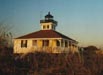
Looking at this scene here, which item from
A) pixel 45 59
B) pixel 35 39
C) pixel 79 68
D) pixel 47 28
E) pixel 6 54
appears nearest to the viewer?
pixel 6 54

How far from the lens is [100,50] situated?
17.6 m

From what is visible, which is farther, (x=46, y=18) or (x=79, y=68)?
(x=46, y=18)

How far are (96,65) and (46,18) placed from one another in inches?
898

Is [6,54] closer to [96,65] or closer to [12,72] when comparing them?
[12,72]

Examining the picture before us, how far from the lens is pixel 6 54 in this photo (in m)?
14.6

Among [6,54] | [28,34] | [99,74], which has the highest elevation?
[28,34]

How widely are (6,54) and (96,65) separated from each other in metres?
4.74

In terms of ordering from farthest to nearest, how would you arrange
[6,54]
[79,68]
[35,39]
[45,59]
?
[35,39] < [45,59] < [79,68] < [6,54]

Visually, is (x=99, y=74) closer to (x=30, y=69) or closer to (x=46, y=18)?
(x=30, y=69)

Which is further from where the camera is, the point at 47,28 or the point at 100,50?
the point at 47,28

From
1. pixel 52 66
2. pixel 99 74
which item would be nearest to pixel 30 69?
pixel 52 66

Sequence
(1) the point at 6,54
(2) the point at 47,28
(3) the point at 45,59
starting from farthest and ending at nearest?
(2) the point at 47,28 → (3) the point at 45,59 → (1) the point at 6,54

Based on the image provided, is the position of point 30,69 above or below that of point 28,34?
below

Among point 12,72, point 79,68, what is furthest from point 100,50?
point 12,72
